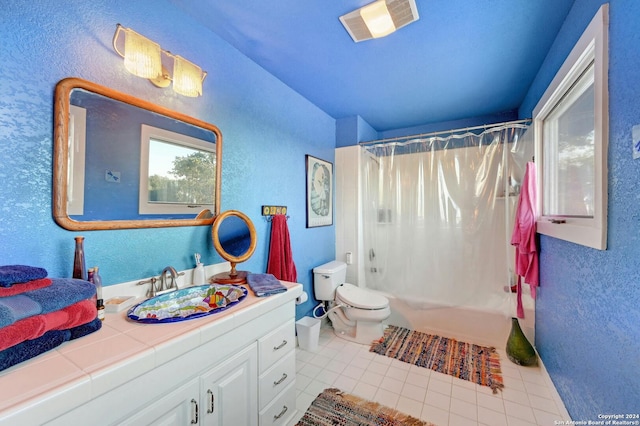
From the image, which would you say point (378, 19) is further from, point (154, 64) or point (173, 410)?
point (173, 410)

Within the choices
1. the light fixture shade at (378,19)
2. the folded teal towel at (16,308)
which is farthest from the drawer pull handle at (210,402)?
the light fixture shade at (378,19)

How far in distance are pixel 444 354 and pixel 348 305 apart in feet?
2.85

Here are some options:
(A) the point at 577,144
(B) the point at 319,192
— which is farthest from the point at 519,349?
(B) the point at 319,192

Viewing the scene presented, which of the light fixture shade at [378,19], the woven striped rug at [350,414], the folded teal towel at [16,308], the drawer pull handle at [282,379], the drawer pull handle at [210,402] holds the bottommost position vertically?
the woven striped rug at [350,414]

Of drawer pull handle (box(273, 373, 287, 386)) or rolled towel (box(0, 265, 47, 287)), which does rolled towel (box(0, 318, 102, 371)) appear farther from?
drawer pull handle (box(273, 373, 287, 386))

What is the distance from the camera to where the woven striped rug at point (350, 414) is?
1.46 metres

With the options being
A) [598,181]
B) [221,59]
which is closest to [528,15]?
[598,181]

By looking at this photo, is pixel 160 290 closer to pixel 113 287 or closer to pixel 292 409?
pixel 113 287

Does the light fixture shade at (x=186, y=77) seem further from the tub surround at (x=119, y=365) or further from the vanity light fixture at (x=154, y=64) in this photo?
the tub surround at (x=119, y=365)

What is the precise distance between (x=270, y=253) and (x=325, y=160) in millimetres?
1275

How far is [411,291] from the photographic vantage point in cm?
262

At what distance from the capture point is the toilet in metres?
2.25

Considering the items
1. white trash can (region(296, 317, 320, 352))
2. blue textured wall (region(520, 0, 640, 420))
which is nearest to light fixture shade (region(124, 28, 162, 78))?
blue textured wall (region(520, 0, 640, 420))

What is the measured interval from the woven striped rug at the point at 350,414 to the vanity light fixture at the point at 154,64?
1.95m
